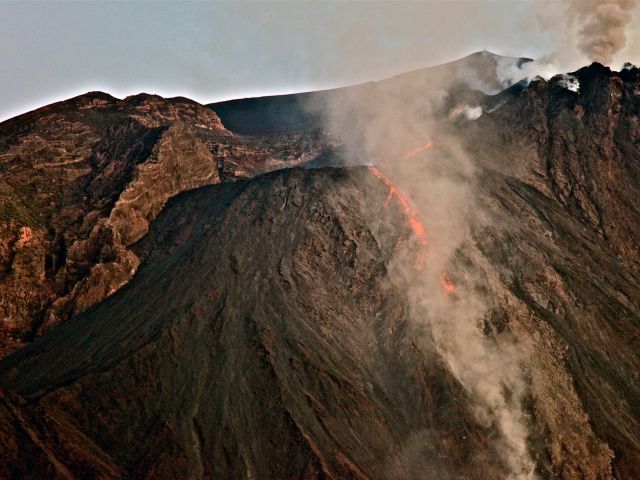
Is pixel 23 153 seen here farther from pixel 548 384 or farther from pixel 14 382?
pixel 548 384

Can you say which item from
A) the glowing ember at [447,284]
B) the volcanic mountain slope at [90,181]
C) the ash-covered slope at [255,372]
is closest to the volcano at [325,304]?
the ash-covered slope at [255,372]

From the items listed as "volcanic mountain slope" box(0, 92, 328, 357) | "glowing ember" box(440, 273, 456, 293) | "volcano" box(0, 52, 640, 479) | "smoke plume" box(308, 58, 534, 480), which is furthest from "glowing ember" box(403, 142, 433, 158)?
"volcanic mountain slope" box(0, 92, 328, 357)

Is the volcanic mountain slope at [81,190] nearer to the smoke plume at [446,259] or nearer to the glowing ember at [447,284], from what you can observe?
the smoke plume at [446,259]

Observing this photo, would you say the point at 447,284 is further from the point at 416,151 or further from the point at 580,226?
the point at 416,151

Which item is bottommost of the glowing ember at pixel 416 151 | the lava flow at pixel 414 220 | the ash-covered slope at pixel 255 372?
the ash-covered slope at pixel 255 372

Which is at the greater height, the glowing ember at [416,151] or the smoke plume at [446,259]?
the glowing ember at [416,151]

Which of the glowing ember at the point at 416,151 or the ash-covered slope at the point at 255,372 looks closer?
the ash-covered slope at the point at 255,372
